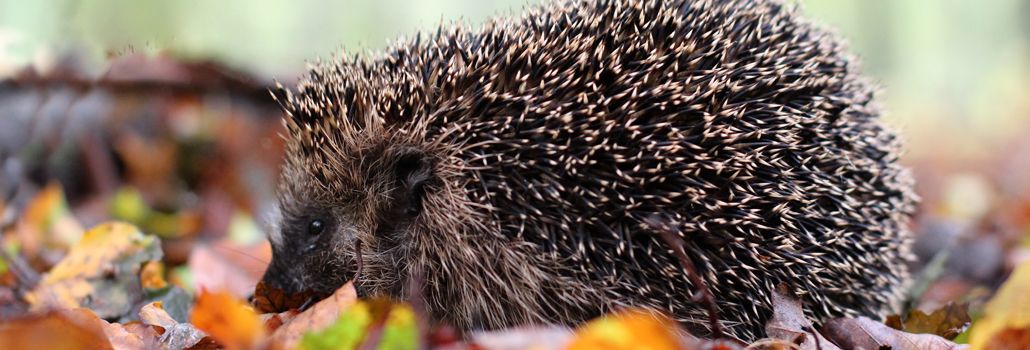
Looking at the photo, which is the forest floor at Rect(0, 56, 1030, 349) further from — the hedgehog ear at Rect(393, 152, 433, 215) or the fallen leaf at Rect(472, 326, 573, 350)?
the hedgehog ear at Rect(393, 152, 433, 215)

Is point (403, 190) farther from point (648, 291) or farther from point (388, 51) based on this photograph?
point (648, 291)

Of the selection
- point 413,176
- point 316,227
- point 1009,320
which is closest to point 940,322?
point 1009,320

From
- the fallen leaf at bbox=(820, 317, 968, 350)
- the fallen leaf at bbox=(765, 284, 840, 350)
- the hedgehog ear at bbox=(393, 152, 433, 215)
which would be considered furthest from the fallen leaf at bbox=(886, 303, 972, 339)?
the hedgehog ear at bbox=(393, 152, 433, 215)

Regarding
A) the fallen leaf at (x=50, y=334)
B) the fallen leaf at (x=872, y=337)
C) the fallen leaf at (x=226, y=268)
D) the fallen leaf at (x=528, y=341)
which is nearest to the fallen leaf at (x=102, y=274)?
the fallen leaf at (x=226, y=268)

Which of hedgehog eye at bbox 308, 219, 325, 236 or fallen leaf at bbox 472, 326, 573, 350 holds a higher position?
hedgehog eye at bbox 308, 219, 325, 236

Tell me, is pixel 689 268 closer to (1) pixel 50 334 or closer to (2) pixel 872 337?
(2) pixel 872 337

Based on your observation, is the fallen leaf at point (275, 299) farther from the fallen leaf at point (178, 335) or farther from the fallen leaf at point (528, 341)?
the fallen leaf at point (528, 341)

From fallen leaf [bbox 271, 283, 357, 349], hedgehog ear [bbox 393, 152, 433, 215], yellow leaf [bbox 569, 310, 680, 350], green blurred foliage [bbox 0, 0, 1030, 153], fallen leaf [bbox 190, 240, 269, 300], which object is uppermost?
green blurred foliage [bbox 0, 0, 1030, 153]
